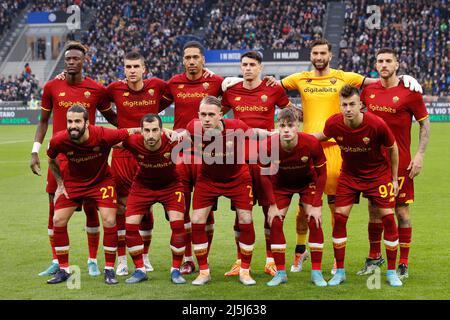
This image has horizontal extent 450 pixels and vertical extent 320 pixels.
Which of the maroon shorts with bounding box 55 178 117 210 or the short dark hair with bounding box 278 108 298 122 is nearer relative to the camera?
the short dark hair with bounding box 278 108 298 122

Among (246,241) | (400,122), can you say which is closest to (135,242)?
(246,241)

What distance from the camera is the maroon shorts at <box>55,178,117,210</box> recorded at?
8547mm

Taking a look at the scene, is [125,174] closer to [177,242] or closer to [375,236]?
[177,242]

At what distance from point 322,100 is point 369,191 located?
140cm

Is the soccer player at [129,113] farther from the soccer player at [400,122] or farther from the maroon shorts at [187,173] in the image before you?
the soccer player at [400,122]

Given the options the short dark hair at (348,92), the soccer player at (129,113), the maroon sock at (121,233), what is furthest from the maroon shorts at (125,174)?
the short dark hair at (348,92)

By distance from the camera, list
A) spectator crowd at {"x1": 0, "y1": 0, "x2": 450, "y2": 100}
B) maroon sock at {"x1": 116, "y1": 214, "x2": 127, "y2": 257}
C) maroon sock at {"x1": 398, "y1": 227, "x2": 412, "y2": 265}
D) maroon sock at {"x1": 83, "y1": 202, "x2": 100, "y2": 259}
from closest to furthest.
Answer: maroon sock at {"x1": 398, "y1": 227, "x2": 412, "y2": 265} < maroon sock at {"x1": 83, "y1": 202, "x2": 100, "y2": 259} < maroon sock at {"x1": 116, "y1": 214, "x2": 127, "y2": 257} < spectator crowd at {"x1": 0, "y1": 0, "x2": 450, "y2": 100}

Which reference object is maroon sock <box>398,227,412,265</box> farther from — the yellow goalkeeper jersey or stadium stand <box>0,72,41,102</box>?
stadium stand <box>0,72,41,102</box>

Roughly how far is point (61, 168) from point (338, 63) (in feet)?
116

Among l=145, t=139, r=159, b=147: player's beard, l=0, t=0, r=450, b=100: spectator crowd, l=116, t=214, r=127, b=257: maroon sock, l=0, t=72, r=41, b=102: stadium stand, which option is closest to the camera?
l=145, t=139, r=159, b=147: player's beard

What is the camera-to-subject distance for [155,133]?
8.27 metres

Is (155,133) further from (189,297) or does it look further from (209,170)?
(189,297)

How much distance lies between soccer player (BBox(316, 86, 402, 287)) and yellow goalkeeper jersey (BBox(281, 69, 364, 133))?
2.78ft

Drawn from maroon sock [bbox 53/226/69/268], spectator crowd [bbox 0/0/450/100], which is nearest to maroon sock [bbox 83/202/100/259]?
maroon sock [bbox 53/226/69/268]
